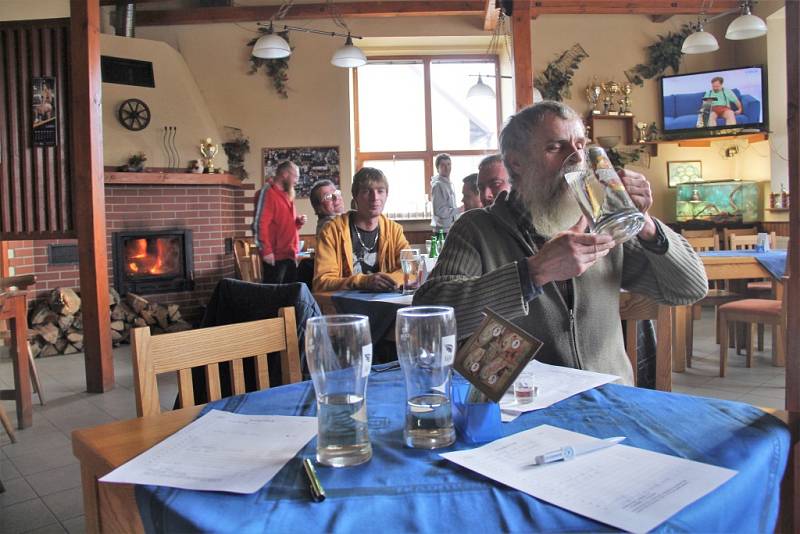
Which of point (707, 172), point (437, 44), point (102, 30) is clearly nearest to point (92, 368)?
point (102, 30)

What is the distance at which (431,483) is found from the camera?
0.76 metres

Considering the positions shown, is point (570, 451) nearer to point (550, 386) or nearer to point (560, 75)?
point (550, 386)

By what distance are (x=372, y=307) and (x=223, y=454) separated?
175 centimetres

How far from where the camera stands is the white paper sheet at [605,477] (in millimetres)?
664

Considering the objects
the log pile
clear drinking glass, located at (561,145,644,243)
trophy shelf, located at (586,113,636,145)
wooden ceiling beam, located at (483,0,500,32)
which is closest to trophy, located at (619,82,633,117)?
trophy shelf, located at (586,113,636,145)

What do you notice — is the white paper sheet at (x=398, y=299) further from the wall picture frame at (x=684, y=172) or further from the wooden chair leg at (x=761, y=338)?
the wall picture frame at (x=684, y=172)

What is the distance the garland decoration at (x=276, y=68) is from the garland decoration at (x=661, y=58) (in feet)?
14.3

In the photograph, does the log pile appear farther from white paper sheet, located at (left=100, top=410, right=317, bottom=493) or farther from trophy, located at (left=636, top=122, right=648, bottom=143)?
trophy, located at (left=636, top=122, right=648, bottom=143)

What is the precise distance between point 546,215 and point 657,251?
289mm

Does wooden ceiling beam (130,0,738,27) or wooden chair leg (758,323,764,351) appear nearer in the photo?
wooden chair leg (758,323,764,351)

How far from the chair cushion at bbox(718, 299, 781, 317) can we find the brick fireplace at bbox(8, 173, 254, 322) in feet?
16.5

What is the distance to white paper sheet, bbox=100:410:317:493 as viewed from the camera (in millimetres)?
781

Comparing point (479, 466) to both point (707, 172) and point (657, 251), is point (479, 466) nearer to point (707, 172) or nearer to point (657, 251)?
point (657, 251)

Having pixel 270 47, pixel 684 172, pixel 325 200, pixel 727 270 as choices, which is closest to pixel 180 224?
pixel 270 47
